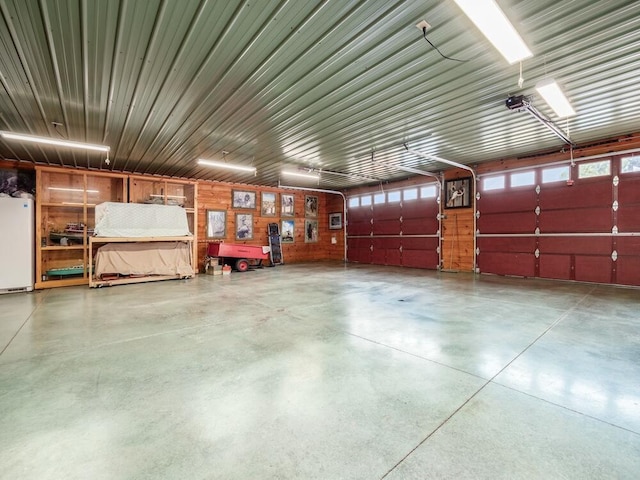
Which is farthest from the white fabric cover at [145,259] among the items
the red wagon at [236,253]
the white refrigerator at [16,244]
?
the white refrigerator at [16,244]

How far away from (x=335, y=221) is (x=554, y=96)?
1006cm

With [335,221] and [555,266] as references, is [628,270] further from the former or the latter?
[335,221]

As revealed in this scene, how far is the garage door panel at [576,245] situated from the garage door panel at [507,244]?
0.24m

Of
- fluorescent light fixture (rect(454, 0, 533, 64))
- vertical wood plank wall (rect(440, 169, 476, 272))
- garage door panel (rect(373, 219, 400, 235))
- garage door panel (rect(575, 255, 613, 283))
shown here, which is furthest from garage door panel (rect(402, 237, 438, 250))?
fluorescent light fixture (rect(454, 0, 533, 64))

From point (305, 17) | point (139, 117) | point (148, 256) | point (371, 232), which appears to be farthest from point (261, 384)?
point (371, 232)

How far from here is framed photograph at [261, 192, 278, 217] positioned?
11977 mm

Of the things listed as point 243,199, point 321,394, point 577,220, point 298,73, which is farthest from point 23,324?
point 577,220

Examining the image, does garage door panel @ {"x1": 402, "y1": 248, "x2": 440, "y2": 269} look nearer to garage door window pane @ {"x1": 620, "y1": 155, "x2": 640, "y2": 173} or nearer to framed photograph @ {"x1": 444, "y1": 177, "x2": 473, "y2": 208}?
framed photograph @ {"x1": 444, "y1": 177, "x2": 473, "y2": 208}

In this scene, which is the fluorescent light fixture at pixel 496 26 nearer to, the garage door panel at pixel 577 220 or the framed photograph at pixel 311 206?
the garage door panel at pixel 577 220

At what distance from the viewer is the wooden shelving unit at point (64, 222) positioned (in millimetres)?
7152

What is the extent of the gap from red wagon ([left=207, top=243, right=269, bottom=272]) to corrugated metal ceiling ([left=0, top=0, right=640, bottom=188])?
11.5ft

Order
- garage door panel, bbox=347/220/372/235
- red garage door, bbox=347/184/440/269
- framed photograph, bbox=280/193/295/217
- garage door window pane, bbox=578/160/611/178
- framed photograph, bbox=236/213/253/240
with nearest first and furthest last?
garage door window pane, bbox=578/160/611/178 < red garage door, bbox=347/184/440/269 < framed photograph, bbox=236/213/253/240 < garage door panel, bbox=347/220/372/235 < framed photograph, bbox=280/193/295/217

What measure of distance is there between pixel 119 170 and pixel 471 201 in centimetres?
1116

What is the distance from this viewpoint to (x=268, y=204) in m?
12.1
